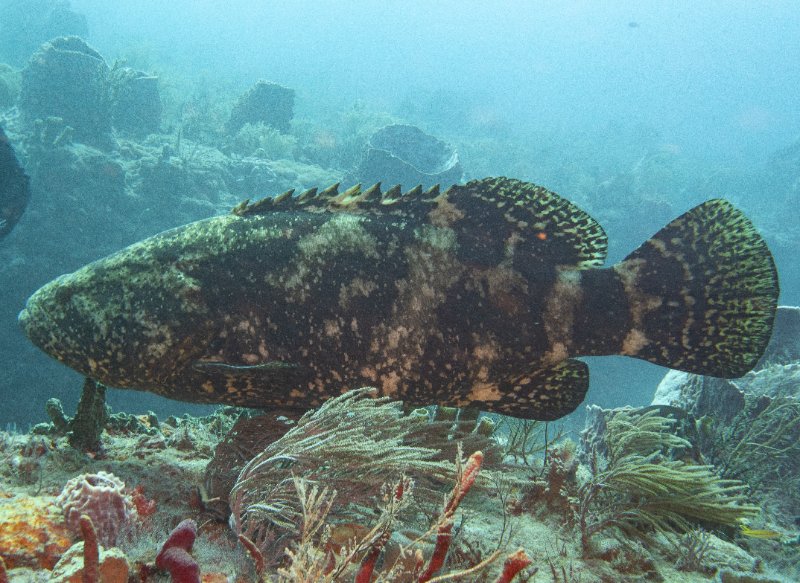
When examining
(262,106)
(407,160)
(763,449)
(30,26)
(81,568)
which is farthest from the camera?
(30,26)

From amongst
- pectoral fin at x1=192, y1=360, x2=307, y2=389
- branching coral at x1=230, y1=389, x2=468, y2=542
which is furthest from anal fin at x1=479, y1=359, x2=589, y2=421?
pectoral fin at x1=192, y1=360, x2=307, y2=389

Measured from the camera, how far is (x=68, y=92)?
17141 millimetres

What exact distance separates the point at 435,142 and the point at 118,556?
60.0ft

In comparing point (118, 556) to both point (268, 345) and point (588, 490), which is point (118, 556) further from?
point (588, 490)

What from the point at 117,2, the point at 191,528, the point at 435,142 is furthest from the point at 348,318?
the point at 117,2

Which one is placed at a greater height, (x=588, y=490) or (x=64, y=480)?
(x=588, y=490)

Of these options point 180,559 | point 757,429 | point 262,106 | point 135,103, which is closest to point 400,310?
point 180,559

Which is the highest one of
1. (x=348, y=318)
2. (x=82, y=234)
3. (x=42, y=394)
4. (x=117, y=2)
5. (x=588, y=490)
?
(x=117, y=2)

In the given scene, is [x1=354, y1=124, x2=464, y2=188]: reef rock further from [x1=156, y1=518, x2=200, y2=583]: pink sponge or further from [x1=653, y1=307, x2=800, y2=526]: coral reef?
[x1=156, y1=518, x2=200, y2=583]: pink sponge

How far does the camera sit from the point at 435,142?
1845 cm

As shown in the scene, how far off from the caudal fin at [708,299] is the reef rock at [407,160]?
13453 millimetres

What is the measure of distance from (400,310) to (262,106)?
21.5 m

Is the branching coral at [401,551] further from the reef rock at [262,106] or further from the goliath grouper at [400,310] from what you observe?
the reef rock at [262,106]

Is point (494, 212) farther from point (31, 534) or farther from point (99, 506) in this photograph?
point (31, 534)
